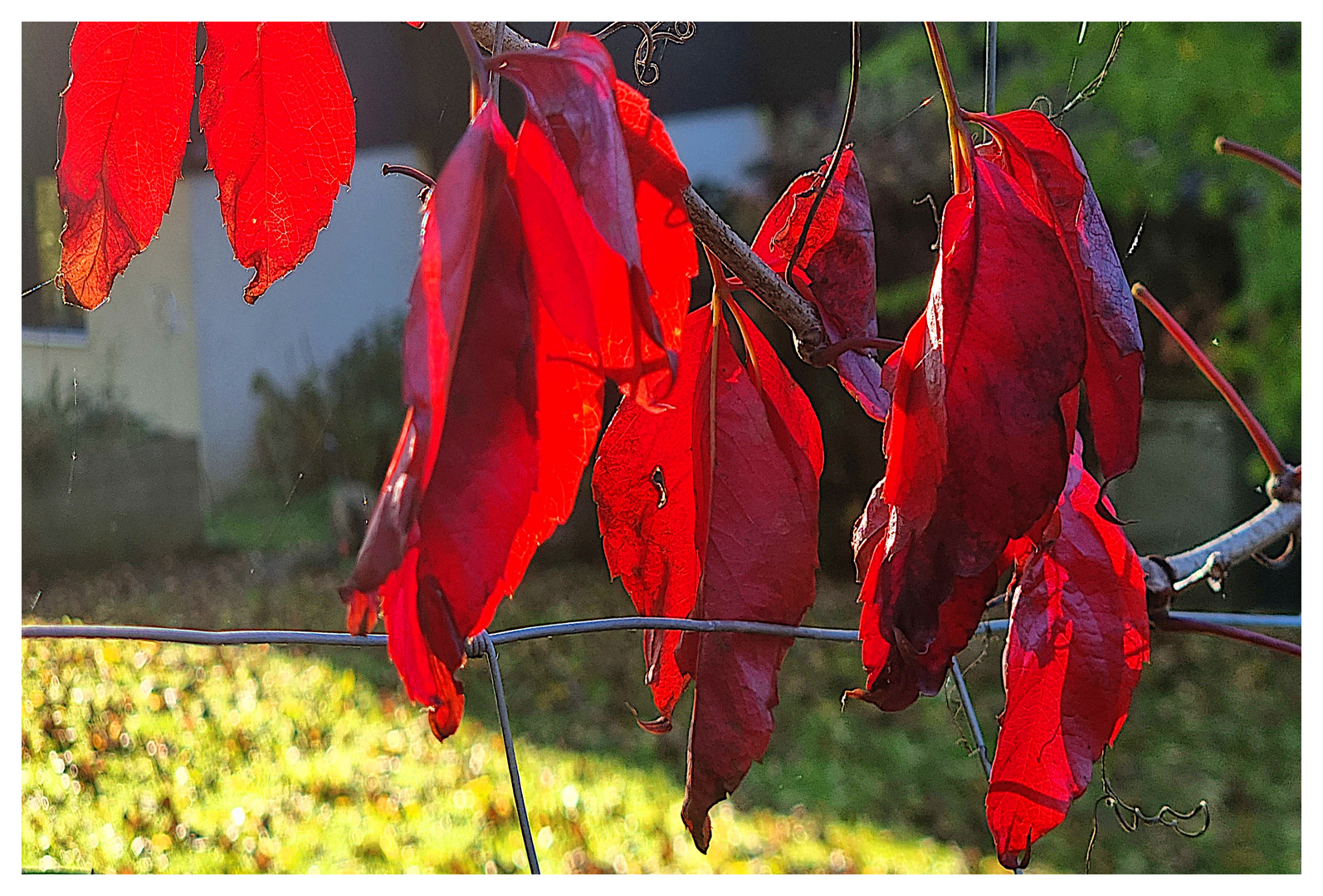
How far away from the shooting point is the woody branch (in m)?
0.25

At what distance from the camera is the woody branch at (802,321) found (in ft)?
0.82

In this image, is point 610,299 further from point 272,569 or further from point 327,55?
point 272,569

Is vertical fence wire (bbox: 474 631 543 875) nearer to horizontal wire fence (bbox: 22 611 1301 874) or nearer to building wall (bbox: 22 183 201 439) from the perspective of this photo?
horizontal wire fence (bbox: 22 611 1301 874)

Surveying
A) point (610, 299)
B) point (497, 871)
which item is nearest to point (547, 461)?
point (610, 299)

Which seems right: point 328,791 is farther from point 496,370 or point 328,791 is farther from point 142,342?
point 496,370

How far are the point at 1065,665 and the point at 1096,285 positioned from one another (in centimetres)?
12

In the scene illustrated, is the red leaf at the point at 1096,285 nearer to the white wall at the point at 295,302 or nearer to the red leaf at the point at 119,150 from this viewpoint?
the red leaf at the point at 119,150

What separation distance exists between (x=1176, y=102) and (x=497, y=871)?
1.50 m

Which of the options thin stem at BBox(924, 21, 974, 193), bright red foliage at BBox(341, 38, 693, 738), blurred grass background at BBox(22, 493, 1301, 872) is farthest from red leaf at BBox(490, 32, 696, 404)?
blurred grass background at BBox(22, 493, 1301, 872)

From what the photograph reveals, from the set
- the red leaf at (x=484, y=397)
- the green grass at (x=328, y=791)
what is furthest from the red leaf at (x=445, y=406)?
the green grass at (x=328, y=791)

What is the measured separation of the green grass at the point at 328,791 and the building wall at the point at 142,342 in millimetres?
289

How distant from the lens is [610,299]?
0.17 metres

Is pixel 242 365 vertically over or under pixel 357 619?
under

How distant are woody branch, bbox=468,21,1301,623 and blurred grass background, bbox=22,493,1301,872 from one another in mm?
817
